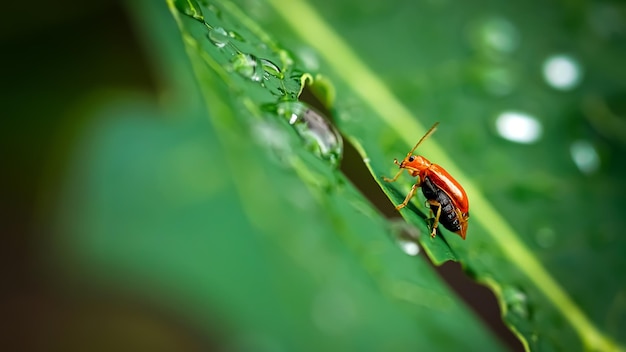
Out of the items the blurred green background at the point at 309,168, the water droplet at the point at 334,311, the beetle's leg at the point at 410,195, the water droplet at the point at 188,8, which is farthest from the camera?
the water droplet at the point at 334,311

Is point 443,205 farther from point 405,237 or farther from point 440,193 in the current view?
point 405,237

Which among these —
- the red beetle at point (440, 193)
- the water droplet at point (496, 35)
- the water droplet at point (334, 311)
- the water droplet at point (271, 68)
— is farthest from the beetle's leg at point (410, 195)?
the water droplet at point (334, 311)

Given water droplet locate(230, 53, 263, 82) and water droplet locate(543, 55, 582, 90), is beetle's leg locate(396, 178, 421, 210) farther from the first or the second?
water droplet locate(543, 55, 582, 90)

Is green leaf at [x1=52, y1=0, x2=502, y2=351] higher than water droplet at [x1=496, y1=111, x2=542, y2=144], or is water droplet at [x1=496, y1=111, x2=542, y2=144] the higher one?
water droplet at [x1=496, y1=111, x2=542, y2=144]

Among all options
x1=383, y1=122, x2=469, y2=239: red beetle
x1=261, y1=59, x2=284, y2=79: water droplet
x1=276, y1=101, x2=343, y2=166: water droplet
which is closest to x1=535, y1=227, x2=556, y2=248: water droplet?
x1=383, y1=122, x2=469, y2=239: red beetle

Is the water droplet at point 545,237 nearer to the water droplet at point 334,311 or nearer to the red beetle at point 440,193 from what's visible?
the red beetle at point 440,193

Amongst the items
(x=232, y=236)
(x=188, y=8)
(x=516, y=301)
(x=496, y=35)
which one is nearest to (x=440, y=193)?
(x=516, y=301)

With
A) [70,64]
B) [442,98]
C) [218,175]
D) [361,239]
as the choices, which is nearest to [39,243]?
[70,64]
